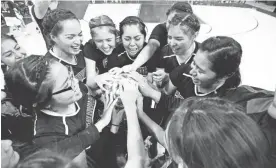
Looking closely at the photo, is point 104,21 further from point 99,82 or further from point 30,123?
point 30,123

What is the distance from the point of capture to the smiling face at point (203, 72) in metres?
1.16

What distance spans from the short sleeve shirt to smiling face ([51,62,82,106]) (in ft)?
1.63

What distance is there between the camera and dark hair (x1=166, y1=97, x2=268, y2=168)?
63 centimetres

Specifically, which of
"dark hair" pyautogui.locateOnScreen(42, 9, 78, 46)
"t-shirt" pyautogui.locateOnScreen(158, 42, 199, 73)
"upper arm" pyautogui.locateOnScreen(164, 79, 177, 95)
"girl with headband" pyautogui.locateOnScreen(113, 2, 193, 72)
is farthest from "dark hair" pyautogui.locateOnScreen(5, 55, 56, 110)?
"t-shirt" pyautogui.locateOnScreen(158, 42, 199, 73)

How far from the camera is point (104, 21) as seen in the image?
1.47 meters

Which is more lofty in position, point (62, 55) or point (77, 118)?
point (62, 55)

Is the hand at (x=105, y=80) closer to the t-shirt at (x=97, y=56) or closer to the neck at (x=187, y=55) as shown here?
the t-shirt at (x=97, y=56)

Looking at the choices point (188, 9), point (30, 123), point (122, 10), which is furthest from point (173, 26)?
point (122, 10)

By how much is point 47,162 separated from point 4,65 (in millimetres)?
951

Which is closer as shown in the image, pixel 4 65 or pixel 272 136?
pixel 272 136

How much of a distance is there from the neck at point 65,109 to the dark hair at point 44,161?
294mm

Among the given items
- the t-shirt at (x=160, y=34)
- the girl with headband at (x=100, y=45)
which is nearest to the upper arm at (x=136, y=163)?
the girl with headband at (x=100, y=45)

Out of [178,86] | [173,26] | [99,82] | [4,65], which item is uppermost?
[173,26]

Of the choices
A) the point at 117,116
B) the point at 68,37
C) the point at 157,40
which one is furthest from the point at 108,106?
the point at 157,40
